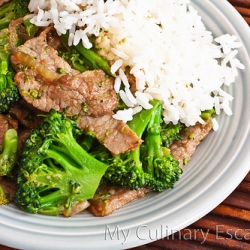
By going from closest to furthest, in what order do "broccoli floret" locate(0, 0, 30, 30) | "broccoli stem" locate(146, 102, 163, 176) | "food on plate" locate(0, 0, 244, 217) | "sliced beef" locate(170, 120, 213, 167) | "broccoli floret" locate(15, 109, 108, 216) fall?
"broccoli floret" locate(15, 109, 108, 216)
"food on plate" locate(0, 0, 244, 217)
"broccoli stem" locate(146, 102, 163, 176)
"sliced beef" locate(170, 120, 213, 167)
"broccoli floret" locate(0, 0, 30, 30)

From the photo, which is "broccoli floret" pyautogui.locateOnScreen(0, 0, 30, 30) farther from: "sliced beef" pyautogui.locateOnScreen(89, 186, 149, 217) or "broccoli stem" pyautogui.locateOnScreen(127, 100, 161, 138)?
"sliced beef" pyautogui.locateOnScreen(89, 186, 149, 217)

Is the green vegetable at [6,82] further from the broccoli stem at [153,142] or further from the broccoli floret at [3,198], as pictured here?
the broccoli stem at [153,142]

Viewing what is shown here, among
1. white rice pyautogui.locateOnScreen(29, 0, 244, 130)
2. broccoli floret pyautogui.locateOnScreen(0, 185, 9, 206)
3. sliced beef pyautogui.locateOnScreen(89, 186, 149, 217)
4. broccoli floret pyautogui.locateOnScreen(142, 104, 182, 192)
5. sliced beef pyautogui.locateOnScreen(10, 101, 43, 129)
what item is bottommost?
broccoli floret pyautogui.locateOnScreen(0, 185, 9, 206)

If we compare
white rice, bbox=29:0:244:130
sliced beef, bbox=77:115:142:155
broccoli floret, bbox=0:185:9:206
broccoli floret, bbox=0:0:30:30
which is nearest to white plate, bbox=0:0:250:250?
broccoli floret, bbox=0:185:9:206

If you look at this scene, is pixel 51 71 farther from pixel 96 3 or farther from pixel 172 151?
pixel 172 151

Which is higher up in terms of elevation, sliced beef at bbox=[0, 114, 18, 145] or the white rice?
the white rice

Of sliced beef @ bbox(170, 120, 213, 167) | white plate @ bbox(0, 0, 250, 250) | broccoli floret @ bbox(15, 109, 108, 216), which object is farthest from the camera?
sliced beef @ bbox(170, 120, 213, 167)

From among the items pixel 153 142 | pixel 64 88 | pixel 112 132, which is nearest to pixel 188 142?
pixel 153 142

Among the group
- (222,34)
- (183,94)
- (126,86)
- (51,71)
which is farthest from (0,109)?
(222,34)

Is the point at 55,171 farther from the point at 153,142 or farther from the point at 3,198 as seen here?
the point at 153,142
